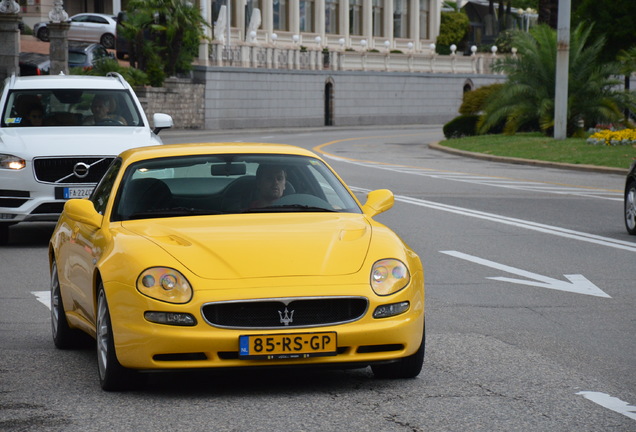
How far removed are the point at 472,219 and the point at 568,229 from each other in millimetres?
1842

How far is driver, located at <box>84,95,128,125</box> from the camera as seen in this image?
617 inches

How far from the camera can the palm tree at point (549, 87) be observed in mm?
37719

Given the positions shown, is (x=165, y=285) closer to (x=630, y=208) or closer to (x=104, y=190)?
(x=104, y=190)

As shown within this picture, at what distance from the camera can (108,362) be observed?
21.9ft

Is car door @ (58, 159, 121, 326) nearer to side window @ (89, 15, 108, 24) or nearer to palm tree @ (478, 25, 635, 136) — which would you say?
palm tree @ (478, 25, 635, 136)

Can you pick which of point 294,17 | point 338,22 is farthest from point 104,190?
point 338,22

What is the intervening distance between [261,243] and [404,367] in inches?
40.0

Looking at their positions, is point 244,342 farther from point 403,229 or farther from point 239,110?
point 239,110

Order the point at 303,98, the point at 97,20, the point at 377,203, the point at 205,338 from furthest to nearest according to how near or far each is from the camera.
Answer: the point at 303,98 < the point at 97,20 < the point at 377,203 < the point at 205,338

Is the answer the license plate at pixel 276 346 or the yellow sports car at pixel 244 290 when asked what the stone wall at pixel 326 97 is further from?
the license plate at pixel 276 346

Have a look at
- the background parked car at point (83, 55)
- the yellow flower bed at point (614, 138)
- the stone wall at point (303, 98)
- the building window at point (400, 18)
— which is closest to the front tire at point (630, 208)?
the yellow flower bed at point (614, 138)

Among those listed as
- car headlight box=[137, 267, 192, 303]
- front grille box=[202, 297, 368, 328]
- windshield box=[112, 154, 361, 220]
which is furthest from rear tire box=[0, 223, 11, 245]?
front grille box=[202, 297, 368, 328]

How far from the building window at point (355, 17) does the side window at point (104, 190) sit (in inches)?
3144

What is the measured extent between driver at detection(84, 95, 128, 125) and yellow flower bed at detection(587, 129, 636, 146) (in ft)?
66.3
